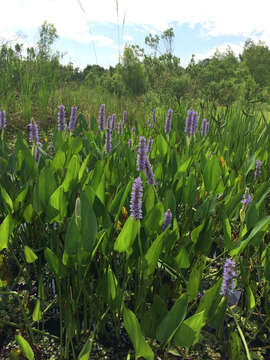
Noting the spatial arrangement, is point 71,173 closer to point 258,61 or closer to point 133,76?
point 133,76

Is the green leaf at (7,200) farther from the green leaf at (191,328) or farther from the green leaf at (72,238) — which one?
the green leaf at (191,328)

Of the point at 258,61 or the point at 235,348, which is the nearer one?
the point at 235,348

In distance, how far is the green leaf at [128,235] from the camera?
0.84 meters

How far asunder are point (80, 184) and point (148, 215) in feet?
1.34

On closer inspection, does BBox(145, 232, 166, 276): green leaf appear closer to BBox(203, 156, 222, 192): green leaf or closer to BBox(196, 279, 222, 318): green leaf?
BBox(196, 279, 222, 318): green leaf

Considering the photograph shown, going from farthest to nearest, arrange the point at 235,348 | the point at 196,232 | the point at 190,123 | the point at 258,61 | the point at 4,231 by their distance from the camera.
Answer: the point at 258,61
the point at 190,123
the point at 196,232
the point at 4,231
the point at 235,348

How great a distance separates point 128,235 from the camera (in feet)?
2.84

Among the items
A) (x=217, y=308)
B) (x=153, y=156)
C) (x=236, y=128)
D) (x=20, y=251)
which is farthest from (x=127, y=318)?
(x=236, y=128)

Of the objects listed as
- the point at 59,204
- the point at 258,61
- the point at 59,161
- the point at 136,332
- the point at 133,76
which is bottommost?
the point at 136,332

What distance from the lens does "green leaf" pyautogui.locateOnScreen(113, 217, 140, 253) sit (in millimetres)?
842

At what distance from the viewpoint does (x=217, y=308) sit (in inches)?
32.4

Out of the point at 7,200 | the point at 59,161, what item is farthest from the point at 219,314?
the point at 59,161

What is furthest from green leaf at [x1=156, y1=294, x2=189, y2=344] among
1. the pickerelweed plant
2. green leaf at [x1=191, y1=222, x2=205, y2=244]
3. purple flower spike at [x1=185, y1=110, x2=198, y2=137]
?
purple flower spike at [x1=185, y1=110, x2=198, y2=137]

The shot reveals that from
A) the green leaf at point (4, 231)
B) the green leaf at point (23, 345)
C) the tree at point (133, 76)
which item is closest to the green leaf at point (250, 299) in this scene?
the green leaf at point (23, 345)
